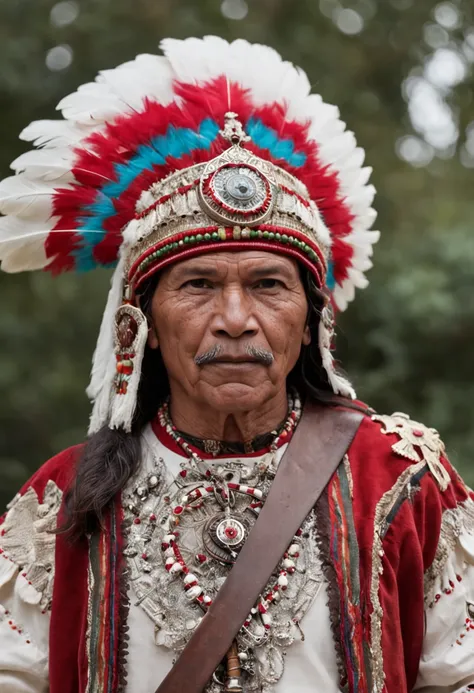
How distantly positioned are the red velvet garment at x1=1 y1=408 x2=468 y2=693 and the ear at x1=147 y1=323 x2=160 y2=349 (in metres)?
0.52

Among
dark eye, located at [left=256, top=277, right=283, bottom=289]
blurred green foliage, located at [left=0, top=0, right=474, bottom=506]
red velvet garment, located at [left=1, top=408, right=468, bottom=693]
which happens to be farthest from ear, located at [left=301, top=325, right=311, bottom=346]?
blurred green foliage, located at [left=0, top=0, right=474, bottom=506]

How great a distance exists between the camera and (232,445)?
10.6 feet

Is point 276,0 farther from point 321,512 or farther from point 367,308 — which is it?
point 321,512

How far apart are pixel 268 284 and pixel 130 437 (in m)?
0.69

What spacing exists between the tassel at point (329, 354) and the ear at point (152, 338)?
54 centimetres

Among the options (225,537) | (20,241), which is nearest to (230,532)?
(225,537)

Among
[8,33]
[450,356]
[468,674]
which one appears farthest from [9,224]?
[450,356]

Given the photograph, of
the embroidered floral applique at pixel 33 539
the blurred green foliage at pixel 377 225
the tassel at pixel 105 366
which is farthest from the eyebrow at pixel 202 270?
the blurred green foliage at pixel 377 225

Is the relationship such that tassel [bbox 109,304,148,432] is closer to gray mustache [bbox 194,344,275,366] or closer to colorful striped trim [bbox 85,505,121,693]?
gray mustache [bbox 194,344,275,366]

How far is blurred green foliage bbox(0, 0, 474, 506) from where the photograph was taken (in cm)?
568

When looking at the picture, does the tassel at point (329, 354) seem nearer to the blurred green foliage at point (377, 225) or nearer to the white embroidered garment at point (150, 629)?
the white embroidered garment at point (150, 629)

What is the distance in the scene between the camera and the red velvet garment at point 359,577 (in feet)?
9.50

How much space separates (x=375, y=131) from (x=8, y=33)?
2471 mm

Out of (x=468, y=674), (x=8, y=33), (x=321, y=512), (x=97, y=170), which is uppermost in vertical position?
(x=8, y=33)
